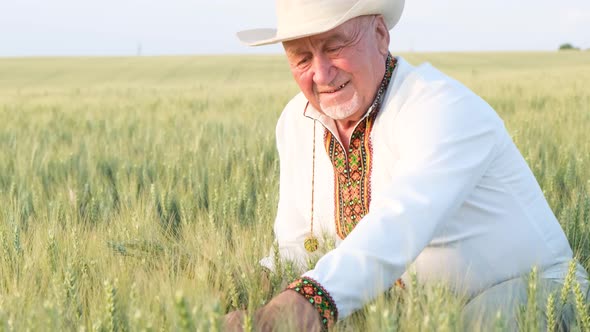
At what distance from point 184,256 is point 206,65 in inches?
1075

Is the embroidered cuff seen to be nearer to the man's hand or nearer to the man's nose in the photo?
the man's hand

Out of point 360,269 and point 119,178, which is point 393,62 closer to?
point 360,269

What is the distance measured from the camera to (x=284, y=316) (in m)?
1.26

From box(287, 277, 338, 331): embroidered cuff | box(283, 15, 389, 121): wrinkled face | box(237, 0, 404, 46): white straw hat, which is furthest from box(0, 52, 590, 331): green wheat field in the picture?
box(237, 0, 404, 46): white straw hat

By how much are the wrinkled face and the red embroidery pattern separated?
0.12 feet

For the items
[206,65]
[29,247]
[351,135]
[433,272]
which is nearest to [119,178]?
[29,247]

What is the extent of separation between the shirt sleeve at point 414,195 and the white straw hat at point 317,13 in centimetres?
24

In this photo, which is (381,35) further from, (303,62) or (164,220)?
(164,220)

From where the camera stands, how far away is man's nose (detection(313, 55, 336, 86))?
1.72 meters

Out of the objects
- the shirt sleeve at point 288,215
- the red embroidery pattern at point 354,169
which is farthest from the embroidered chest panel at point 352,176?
the shirt sleeve at point 288,215

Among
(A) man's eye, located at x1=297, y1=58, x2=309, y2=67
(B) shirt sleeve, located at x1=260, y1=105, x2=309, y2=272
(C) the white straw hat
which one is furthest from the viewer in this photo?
(B) shirt sleeve, located at x1=260, y1=105, x2=309, y2=272

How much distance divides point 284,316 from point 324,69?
0.66 meters

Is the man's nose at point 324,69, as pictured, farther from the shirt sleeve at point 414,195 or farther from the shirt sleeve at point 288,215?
the shirt sleeve at point 288,215

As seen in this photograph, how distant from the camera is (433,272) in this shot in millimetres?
1708
